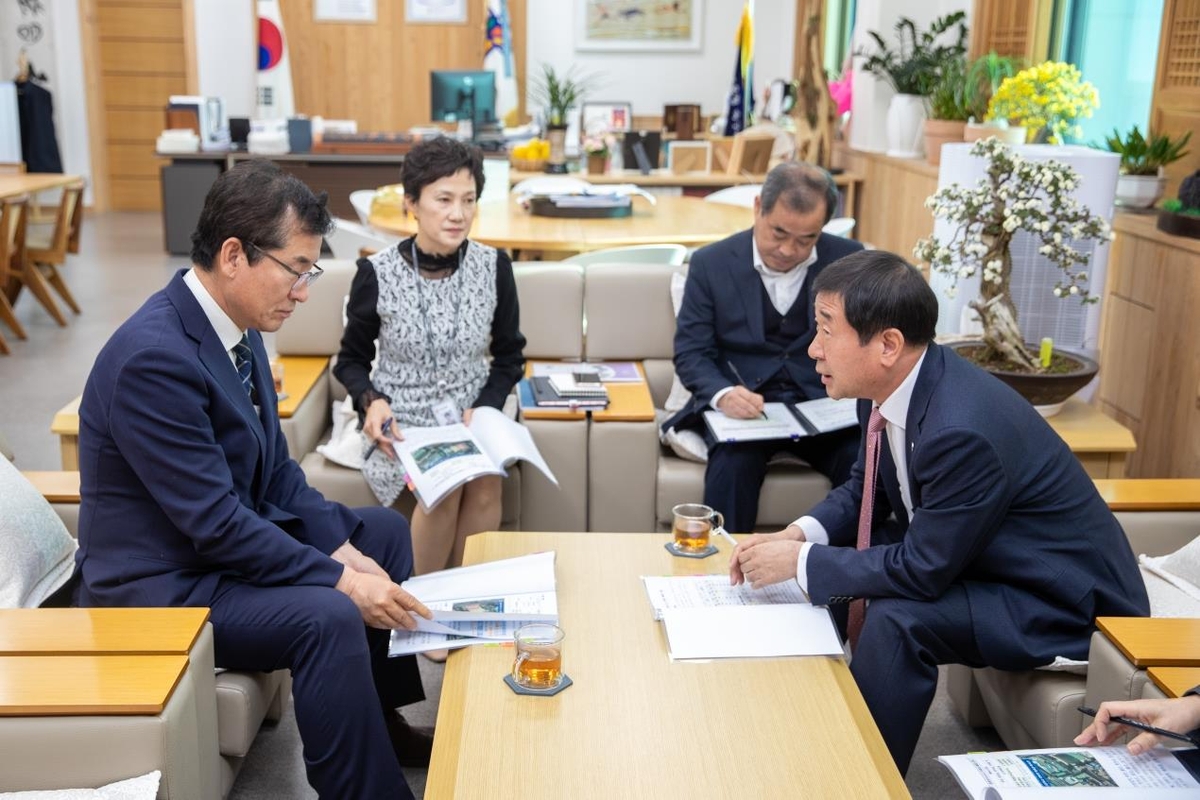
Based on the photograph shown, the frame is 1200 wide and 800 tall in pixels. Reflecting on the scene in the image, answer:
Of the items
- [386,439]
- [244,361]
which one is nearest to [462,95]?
[386,439]

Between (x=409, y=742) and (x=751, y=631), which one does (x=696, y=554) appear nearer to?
(x=751, y=631)

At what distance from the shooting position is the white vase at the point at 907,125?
688 centimetres

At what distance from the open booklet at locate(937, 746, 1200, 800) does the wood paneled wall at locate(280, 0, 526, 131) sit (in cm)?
1072

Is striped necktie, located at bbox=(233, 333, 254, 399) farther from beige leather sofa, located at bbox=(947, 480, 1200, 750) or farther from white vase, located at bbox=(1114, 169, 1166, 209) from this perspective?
white vase, located at bbox=(1114, 169, 1166, 209)

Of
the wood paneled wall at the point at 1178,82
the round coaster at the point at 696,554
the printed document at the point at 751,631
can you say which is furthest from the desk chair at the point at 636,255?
the printed document at the point at 751,631

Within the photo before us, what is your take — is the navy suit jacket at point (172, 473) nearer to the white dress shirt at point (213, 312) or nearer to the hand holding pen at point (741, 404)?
the white dress shirt at point (213, 312)

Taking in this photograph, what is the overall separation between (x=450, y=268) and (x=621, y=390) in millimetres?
692

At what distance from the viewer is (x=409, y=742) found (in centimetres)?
264

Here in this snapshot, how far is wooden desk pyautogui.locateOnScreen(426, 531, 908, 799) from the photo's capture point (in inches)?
70.1

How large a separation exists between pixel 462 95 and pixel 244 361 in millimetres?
6741

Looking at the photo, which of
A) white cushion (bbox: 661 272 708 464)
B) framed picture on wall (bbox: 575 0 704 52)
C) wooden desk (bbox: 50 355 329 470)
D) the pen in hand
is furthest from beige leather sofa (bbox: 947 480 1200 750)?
framed picture on wall (bbox: 575 0 704 52)

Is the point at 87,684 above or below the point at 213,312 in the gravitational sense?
below

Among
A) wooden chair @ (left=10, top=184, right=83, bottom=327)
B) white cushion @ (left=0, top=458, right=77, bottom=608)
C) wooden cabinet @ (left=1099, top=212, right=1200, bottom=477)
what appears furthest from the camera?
wooden chair @ (left=10, top=184, right=83, bottom=327)

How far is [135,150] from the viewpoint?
12.3 m
